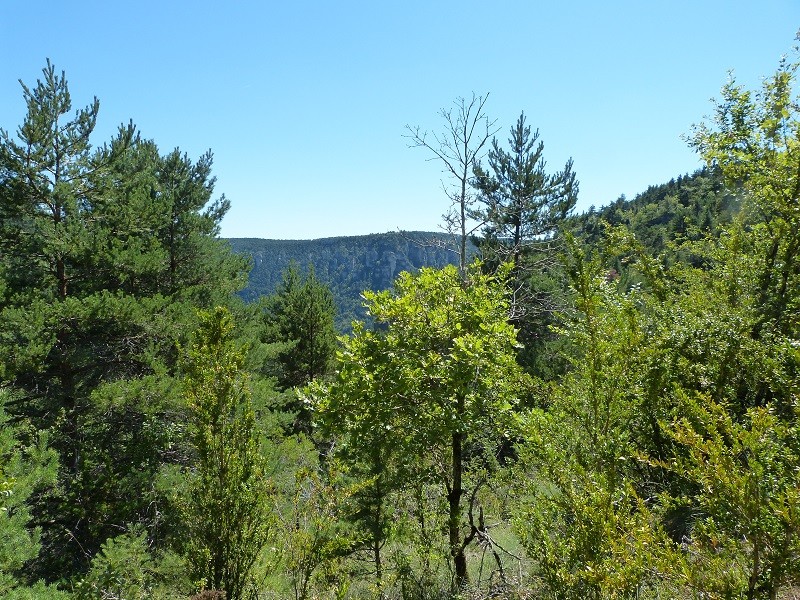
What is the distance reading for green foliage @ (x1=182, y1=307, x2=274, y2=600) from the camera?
4.19 metres

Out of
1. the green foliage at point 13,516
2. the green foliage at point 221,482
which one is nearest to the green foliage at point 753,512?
the green foliage at point 221,482

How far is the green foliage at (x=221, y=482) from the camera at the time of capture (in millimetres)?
4191

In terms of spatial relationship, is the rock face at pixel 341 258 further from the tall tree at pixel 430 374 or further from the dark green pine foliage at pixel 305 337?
the tall tree at pixel 430 374

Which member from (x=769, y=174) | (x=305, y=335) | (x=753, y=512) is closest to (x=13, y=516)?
(x=753, y=512)

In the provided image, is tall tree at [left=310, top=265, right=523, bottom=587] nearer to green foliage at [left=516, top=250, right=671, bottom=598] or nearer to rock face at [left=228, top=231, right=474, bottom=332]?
green foliage at [left=516, top=250, right=671, bottom=598]

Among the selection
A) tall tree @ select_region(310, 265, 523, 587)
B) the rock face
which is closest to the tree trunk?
tall tree @ select_region(310, 265, 523, 587)

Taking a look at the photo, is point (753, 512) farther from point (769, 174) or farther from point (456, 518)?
point (769, 174)

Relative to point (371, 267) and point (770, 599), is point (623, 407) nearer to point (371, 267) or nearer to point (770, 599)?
point (770, 599)

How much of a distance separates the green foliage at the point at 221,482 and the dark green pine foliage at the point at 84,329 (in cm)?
440

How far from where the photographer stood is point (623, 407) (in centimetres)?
349

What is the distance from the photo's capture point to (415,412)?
452 cm

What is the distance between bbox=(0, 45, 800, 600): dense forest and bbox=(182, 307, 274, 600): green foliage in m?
0.02

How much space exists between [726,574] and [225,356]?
4.07m

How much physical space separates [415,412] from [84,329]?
8.17 meters
